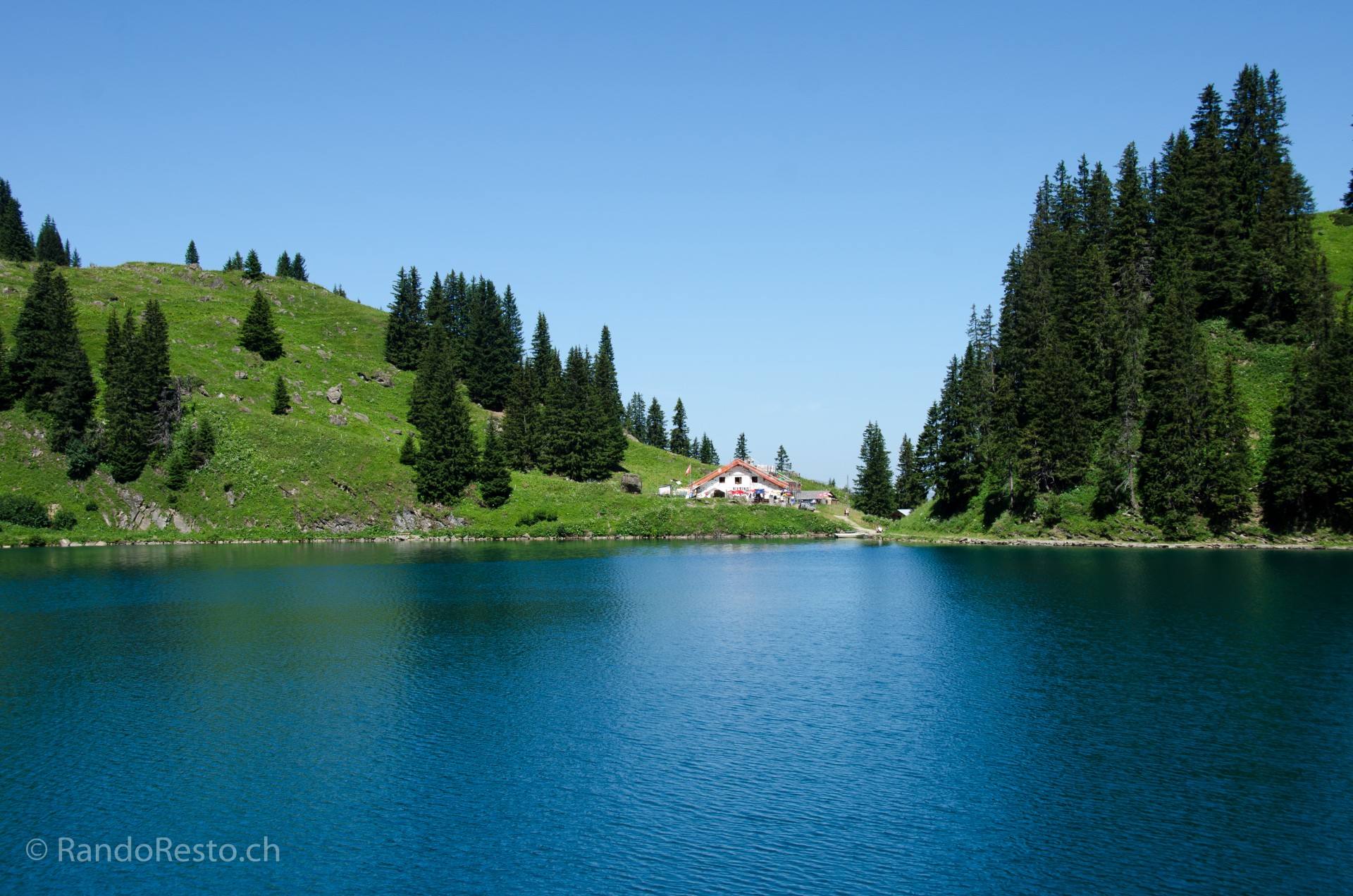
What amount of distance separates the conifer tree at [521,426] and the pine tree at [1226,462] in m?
96.0

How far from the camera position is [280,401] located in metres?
130

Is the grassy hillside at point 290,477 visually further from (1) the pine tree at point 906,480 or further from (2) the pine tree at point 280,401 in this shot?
(1) the pine tree at point 906,480

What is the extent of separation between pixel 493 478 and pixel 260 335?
174 ft

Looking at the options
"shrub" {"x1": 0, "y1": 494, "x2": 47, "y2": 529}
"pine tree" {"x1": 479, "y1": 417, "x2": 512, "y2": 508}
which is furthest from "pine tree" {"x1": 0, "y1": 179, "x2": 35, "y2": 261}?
"pine tree" {"x1": 479, "y1": 417, "x2": 512, "y2": 508}

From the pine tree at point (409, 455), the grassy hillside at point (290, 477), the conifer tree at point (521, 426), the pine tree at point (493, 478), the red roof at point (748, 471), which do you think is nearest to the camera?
the grassy hillside at point (290, 477)

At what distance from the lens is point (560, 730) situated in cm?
3275

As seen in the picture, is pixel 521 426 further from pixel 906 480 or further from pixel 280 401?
pixel 906 480

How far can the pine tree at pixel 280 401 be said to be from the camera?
130 metres

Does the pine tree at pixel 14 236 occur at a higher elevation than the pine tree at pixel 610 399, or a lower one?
higher

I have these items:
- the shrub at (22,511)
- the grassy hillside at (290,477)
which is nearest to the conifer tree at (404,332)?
the grassy hillside at (290,477)

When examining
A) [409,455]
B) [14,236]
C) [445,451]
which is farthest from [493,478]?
[14,236]

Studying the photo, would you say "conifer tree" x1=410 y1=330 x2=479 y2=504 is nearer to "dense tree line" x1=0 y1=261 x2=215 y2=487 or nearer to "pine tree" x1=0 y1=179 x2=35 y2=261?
"dense tree line" x1=0 y1=261 x2=215 y2=487

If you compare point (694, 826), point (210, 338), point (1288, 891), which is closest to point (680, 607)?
point (694, 826)

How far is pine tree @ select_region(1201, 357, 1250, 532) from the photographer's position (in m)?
94.1
